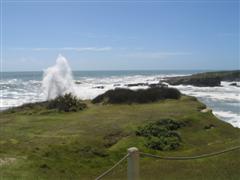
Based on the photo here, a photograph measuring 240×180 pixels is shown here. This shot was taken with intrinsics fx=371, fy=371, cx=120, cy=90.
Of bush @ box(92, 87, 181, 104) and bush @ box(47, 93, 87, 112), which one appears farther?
bush @ box(92, 87, 181, 104)

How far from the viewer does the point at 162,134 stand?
18.3 m

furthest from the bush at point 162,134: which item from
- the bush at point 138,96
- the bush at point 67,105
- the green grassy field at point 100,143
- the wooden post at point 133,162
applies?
the wooden post at point 133,162

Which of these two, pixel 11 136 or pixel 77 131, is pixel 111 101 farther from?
pixel 11 136

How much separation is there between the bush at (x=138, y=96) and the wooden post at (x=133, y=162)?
23753mm

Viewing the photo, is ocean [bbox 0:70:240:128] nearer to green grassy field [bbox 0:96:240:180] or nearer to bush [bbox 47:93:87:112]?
green grassy field [bbox 0:96:240:180]

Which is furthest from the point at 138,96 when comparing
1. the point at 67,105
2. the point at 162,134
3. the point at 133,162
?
the point at 133,162

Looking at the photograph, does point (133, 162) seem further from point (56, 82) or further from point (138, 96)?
point (56, 82)

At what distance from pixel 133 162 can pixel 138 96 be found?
79.9 feet

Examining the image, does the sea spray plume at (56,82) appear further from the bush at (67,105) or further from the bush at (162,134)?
the bush at (162,134)

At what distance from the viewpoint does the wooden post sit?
532cm

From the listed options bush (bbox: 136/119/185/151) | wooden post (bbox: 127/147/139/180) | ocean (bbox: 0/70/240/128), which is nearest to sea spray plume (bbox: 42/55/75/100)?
ocean (bbox: 0/70/240/128)

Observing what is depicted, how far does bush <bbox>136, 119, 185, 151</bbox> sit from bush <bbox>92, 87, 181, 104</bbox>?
377 inches

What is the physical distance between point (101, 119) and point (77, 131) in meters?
3.35

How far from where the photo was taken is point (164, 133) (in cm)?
1839
